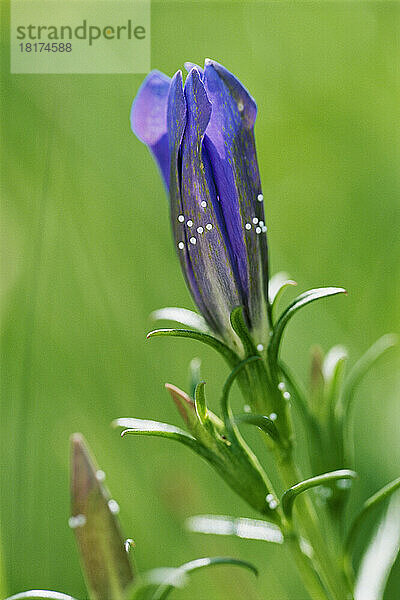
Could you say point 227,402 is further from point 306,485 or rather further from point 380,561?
point 380,561

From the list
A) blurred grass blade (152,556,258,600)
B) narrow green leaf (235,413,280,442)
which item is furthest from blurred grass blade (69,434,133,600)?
narrow green leaf (235,413,280,442)

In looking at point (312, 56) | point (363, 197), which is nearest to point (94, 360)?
point (363, 197)

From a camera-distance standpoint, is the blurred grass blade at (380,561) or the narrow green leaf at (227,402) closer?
the narrow green leaf at (227,402)

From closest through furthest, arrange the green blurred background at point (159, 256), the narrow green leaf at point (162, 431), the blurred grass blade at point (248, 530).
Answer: the narrow green leaf at point (162, 431) < the blurred grass blade at point (248, 530) < the green blurred background at point (159, 256)

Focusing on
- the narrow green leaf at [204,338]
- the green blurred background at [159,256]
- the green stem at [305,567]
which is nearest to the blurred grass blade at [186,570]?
the green stem at [305,567]

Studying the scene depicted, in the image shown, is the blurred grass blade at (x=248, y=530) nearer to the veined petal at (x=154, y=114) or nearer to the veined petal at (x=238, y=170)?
the veined petal at (x=238, y=170)

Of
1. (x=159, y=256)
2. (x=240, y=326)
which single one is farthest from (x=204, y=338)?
(x=159, y=256)

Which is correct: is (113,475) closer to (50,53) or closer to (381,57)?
(50,53)
